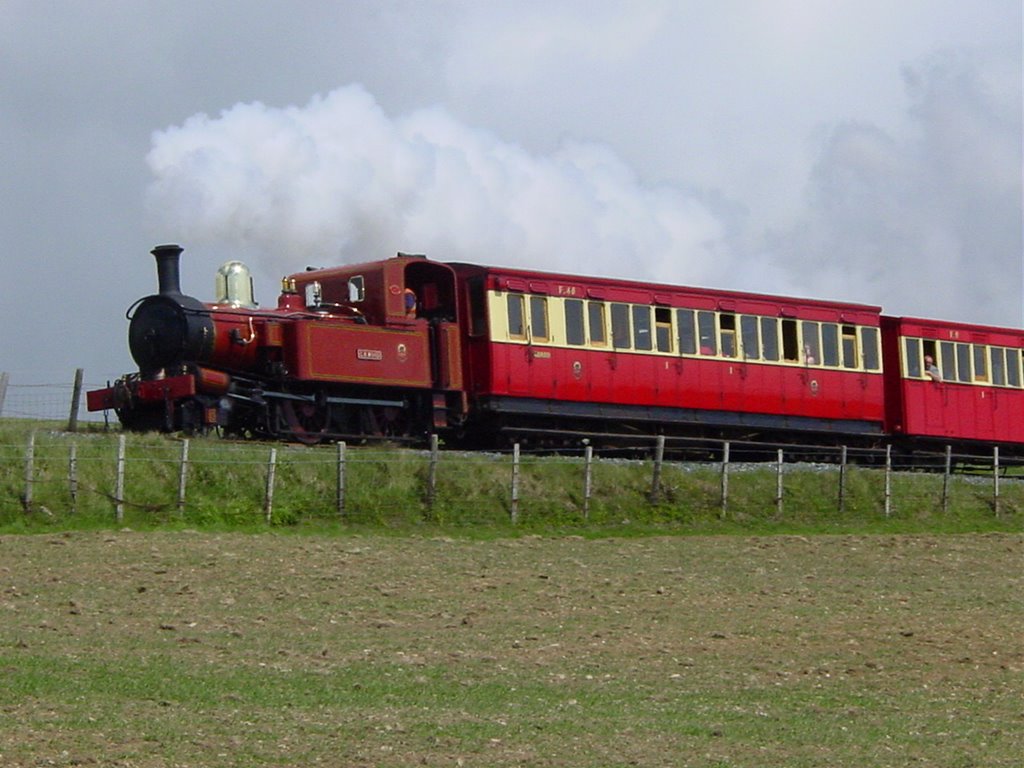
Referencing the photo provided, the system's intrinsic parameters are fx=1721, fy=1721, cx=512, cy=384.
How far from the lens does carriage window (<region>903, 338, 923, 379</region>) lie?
3544 centimetres

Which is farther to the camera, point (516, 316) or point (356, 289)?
point (516, 316)

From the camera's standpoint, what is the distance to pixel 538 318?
96.8 ft

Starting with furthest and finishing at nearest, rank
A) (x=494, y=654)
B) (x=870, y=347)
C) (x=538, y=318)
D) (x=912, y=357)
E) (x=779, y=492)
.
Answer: (x=912, y=357) → (x=870, y=347) → (x=538, y=318) → (x=779, y=492) → (x=494, y=654)

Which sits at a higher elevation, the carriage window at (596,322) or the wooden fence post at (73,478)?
the carriage window at (596,322)

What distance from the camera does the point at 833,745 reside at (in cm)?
1169

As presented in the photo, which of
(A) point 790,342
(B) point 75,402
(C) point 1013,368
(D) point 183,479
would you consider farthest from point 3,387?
(C) point 1013,368

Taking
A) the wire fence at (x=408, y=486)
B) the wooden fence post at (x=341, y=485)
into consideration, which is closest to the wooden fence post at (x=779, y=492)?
the wire fence at (x=408, y=486)

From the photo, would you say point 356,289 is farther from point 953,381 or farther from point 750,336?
point 953,381

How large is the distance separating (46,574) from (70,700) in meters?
7.02

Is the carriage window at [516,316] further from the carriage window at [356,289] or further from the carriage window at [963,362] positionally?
the carriage window at [963,362]

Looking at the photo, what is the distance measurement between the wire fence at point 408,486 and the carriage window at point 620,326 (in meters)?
2.03

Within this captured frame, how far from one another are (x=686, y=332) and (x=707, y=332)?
0.56 metres

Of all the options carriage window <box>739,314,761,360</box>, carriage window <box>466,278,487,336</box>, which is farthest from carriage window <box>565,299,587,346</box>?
carriage window <box>739,314,761,360</box>

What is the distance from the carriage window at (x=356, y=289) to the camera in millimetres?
28578
